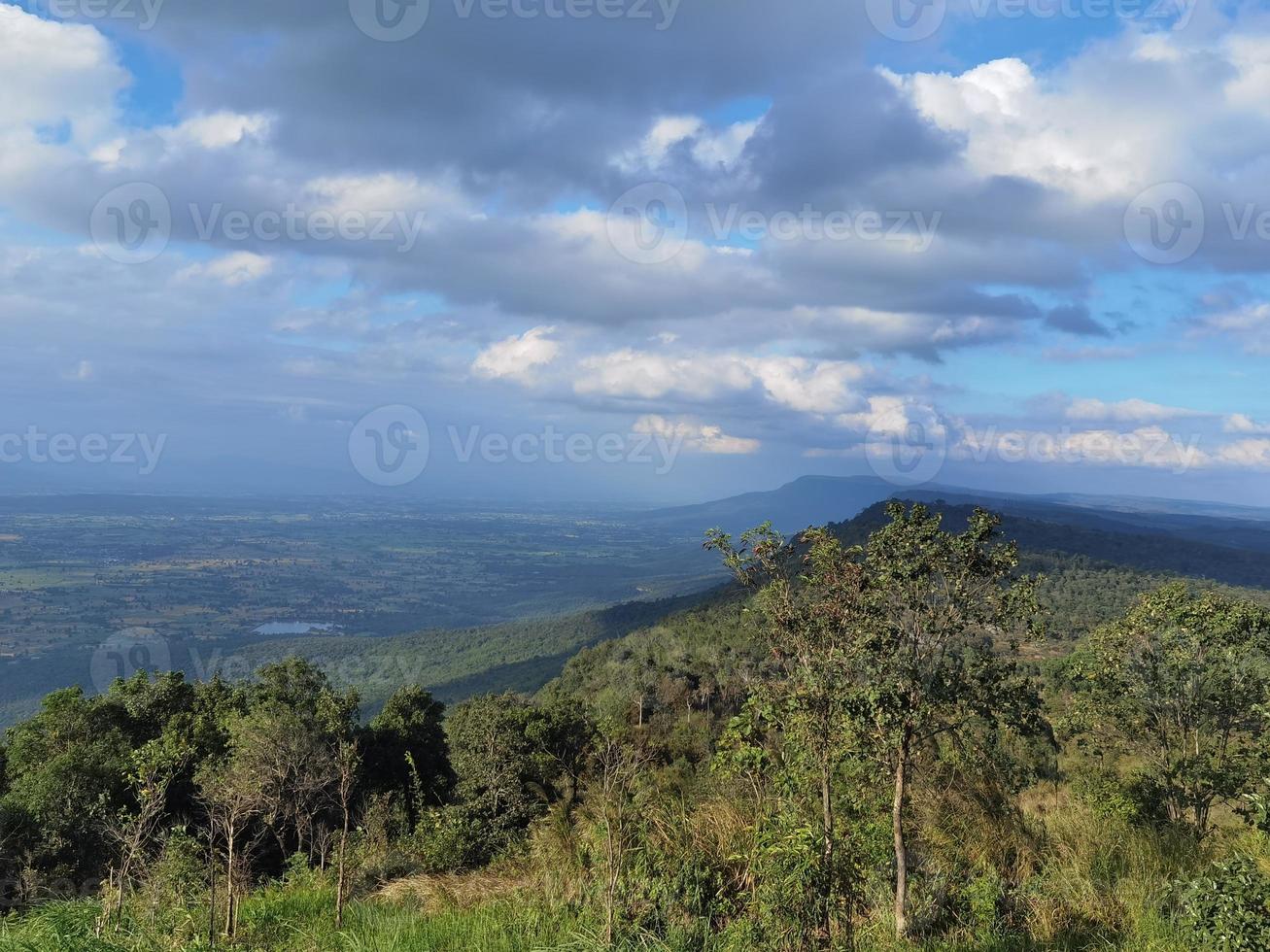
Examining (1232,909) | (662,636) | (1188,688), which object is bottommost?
(662,636)

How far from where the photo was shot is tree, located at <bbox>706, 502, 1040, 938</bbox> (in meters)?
5.75

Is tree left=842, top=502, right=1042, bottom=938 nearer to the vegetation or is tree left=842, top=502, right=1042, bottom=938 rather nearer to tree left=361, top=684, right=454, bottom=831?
the vegetation

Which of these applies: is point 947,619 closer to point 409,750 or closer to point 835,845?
point 835,845

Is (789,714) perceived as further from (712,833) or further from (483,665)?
(483,665)

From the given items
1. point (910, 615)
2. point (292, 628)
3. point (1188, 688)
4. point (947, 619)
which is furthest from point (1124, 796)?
point (292, 628)

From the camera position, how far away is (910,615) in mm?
6016

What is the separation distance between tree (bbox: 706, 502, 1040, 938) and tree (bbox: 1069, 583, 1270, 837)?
8.55 meters

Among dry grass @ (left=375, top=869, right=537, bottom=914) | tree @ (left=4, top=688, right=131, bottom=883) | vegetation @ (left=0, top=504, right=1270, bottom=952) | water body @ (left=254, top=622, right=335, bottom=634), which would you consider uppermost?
vegetation @ (left=0, top=504, right=1270, bottom=952)

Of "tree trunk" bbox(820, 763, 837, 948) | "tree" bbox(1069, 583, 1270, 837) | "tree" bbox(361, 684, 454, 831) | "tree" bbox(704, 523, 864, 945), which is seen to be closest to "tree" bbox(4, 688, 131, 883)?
"tree" bbox(361, 684, 454, 831)

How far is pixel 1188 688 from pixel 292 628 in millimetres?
141814

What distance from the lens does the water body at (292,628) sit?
125812mm

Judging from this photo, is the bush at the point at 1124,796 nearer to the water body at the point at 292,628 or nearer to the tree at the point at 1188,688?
the tree at the point at 1188,688

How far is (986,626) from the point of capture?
6098mm

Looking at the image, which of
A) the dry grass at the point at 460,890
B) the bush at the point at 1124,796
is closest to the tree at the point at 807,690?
the dry grass at the point at 460,890
